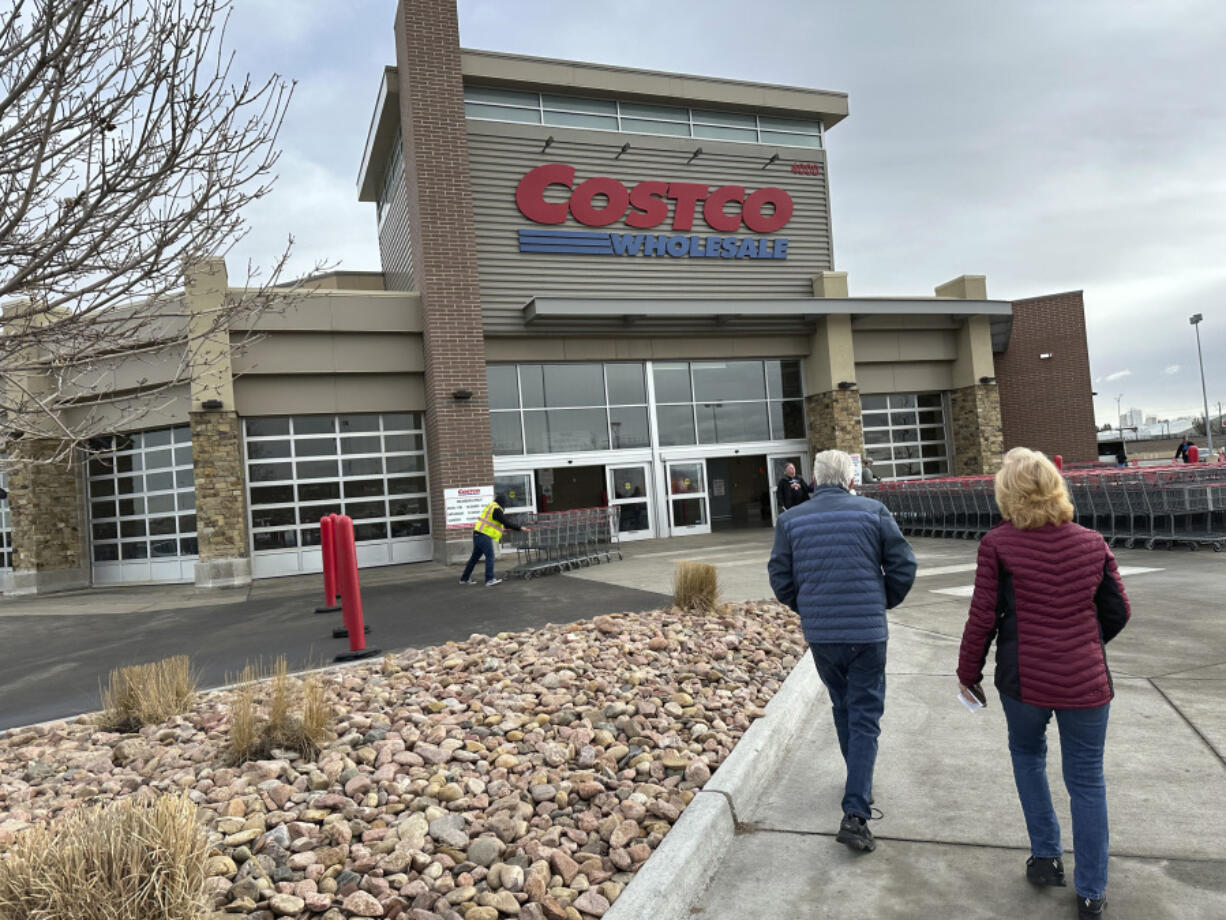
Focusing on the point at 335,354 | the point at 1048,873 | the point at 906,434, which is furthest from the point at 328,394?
the point at 1048,873

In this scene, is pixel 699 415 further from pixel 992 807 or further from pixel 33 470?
pixel 992 807

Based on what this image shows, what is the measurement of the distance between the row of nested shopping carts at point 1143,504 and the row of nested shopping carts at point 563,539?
7733 mm

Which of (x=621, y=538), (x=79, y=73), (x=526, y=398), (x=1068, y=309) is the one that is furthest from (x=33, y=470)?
(x=1068, y=309)

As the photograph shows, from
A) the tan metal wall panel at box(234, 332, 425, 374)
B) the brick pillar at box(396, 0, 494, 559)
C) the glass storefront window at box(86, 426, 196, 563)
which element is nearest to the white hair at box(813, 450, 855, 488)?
the brick pillar at box(396, 0, 494, 559)

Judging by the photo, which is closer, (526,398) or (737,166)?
(526,398)

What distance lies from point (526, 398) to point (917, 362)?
1226cm

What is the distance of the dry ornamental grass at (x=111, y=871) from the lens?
2.51 m

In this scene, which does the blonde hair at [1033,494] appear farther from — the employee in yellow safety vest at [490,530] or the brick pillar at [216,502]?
the brick pillar at [216,502]

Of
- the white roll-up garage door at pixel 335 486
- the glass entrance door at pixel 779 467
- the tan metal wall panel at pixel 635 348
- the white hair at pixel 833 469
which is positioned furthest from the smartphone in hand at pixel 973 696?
the glass entrance door at pixel 779 467

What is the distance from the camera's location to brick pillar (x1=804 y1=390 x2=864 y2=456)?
857 inches

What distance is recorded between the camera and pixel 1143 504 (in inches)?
525

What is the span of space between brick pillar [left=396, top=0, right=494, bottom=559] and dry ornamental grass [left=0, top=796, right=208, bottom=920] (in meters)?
15.0

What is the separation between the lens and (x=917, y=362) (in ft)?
78.7

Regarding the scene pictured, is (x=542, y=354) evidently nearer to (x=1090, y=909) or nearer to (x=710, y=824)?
(x=710, y=824)
